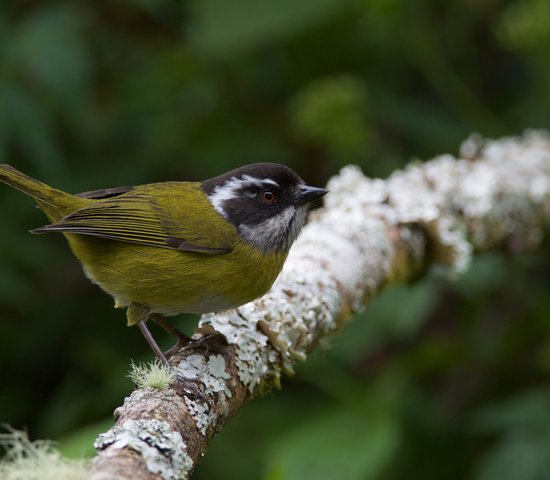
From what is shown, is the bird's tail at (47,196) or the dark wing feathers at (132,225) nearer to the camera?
the dark wing feathers at (132,225)

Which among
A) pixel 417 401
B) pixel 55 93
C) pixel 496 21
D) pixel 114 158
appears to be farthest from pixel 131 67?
pixel 417 401

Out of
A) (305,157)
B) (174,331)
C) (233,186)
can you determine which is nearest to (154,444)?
(174,331)

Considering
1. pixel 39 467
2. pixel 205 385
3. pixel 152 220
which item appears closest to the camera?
pixel 39 467

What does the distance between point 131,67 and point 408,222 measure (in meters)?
2.53

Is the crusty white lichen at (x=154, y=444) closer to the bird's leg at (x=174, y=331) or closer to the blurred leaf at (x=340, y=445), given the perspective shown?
the bird's leg at (x=174, y=331)

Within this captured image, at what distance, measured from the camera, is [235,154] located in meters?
5.01

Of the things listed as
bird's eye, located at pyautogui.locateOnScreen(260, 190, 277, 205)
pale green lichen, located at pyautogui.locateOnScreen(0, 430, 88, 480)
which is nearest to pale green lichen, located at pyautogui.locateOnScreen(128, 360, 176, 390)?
pale green lichen, located at pyautogui.locateOnScreen(0, 430, 88, 480)

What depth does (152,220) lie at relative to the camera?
11.2ft

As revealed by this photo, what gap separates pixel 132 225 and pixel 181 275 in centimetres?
34

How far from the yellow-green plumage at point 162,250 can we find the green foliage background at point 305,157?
0.75 m

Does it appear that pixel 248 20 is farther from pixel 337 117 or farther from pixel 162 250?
pixel 162 250

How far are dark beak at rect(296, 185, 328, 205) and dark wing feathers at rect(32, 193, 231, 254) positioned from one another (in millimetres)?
417

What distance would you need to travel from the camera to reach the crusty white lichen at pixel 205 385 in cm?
233

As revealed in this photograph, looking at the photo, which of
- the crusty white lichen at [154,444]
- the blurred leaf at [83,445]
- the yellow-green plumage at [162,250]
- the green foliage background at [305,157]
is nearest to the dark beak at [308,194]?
the yellow-green plumage at [162,250]
